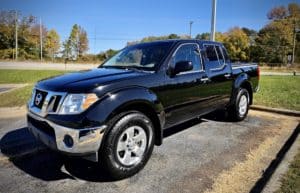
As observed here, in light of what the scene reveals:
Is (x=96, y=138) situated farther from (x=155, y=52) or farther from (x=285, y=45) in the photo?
(x=285, y=45)

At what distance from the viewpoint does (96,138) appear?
3197mm

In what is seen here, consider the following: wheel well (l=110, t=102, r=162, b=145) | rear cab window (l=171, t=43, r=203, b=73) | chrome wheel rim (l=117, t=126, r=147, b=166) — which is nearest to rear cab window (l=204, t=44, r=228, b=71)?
rear cab window (l=171, t=43, r=203, b=73)

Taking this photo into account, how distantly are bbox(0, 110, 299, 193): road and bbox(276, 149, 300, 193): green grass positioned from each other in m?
0.45

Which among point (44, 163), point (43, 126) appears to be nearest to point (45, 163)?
point (44, 163)

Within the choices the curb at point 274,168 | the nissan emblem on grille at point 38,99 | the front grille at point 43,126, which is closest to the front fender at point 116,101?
the front grille at point 43,126

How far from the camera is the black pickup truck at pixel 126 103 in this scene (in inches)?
126

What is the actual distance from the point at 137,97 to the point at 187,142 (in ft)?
6.23

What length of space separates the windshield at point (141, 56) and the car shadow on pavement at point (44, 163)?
170 centimetres

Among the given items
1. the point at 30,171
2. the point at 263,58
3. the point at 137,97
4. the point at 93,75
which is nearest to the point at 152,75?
the point at 137,97

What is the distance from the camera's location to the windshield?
14.5 feet

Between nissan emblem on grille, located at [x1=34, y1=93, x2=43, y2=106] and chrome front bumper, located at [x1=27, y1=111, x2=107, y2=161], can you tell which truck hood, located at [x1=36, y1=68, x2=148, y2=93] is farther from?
chrome front bumper, located at [x1=27, y1=111, x2=107, y2=161]

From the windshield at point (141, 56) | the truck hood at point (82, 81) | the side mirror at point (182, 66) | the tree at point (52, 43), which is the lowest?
the truck hood at point (82, 81)

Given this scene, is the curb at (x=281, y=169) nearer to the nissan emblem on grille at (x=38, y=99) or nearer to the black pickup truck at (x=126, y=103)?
the black pickup truck at (x=126, y=103)

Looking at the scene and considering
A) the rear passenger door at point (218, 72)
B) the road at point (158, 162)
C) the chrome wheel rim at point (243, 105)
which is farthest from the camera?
the chrome wheel rim at point (243, 105)
